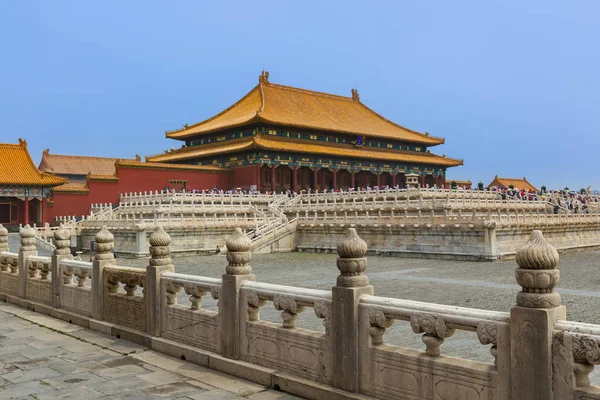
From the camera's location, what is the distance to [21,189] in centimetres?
3669

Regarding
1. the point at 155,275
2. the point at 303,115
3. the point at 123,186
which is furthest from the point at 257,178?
the point at 155,275

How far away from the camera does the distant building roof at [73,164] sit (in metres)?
54.3

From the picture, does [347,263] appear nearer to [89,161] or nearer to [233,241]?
[233,241]

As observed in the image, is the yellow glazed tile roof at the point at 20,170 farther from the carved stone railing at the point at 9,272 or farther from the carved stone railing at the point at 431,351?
the carved stone railing at the point at 431,351

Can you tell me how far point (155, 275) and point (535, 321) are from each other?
17.6ft

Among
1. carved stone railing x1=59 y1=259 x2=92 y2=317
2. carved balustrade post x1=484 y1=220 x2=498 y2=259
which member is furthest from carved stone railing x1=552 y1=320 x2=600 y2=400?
carved balustrade post x1=484 y1=220 x2=498 y2=259

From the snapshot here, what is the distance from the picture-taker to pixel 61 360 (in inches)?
293

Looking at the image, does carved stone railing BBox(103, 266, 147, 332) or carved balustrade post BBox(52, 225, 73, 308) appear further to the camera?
carved balustrade post BBox(52, 225, 73, 308)

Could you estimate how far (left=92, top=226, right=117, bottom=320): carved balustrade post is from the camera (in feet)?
30.7

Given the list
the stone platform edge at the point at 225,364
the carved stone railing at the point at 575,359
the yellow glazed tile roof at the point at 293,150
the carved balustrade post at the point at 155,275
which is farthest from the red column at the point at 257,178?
the carved stone railing at the point at 575,359

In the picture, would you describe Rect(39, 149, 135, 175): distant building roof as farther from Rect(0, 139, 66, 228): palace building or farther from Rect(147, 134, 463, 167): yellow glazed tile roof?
Rect(0, 139, 66, 228): palace building

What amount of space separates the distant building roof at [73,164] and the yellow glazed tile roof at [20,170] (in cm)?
1420

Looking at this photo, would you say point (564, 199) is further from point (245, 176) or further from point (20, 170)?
point (20, 170)

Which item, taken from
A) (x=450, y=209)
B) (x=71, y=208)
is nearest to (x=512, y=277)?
(x=450, y=209)
